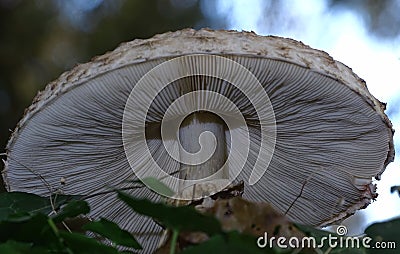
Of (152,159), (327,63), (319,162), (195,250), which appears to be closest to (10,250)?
(195,250)

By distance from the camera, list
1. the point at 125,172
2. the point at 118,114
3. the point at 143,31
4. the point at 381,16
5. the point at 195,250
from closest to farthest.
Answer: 1. the point at 195,250
2. the point at 118,114
3. the point at 125,172
4. the point at 143,31
5. the point at 381,16

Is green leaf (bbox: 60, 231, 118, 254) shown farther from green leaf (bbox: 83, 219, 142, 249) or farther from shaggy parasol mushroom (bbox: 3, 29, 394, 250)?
shaggy parasol mushroom (bbox: 3, 29, 394, 250)

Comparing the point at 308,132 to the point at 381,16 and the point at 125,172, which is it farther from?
the point at 381,16

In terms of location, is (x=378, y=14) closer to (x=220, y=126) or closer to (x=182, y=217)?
(x=220, y=126)

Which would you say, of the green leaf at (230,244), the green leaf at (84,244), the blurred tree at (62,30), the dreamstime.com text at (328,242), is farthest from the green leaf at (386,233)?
the blurred tree at (62,30)

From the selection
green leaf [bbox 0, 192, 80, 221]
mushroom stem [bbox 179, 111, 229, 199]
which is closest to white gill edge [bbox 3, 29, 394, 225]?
green leaf [bbox 0, 192, 80, 221]
